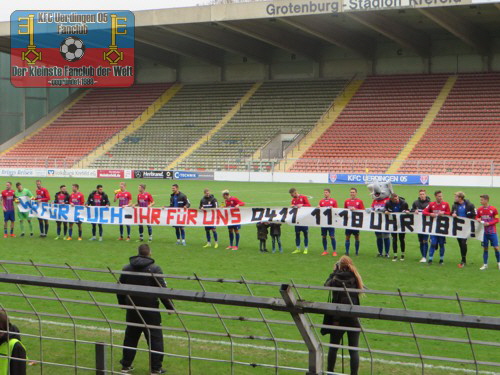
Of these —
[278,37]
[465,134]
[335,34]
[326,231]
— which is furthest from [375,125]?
[326,231]

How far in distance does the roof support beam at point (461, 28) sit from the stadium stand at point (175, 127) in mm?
18839

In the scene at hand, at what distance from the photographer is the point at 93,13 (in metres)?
49.4

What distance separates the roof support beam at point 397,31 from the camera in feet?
144

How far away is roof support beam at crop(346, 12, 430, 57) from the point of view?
43906 millimetres

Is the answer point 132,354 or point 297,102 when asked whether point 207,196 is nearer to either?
point 132,354

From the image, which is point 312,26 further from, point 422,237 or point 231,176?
point 422,237

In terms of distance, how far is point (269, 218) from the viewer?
56.2ft

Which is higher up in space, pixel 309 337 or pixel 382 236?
pixel 309 337

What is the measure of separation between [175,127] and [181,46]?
659 centimetres

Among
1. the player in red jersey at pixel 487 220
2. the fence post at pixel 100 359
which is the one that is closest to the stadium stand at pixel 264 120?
the player in red jersey at pixel 487 220

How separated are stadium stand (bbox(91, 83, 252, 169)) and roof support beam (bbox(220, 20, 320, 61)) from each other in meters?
6.34

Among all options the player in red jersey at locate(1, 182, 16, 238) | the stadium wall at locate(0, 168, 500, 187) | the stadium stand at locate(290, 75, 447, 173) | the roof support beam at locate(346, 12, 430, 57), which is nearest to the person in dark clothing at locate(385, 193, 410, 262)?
the player in red jersey at locate(1, 182, 16, 238)

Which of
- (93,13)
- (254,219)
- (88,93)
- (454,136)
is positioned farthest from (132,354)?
(88,93)

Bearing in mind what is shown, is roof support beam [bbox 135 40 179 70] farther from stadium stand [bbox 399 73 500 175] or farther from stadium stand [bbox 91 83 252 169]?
stadium stand [bbox 399 73 500 175]
